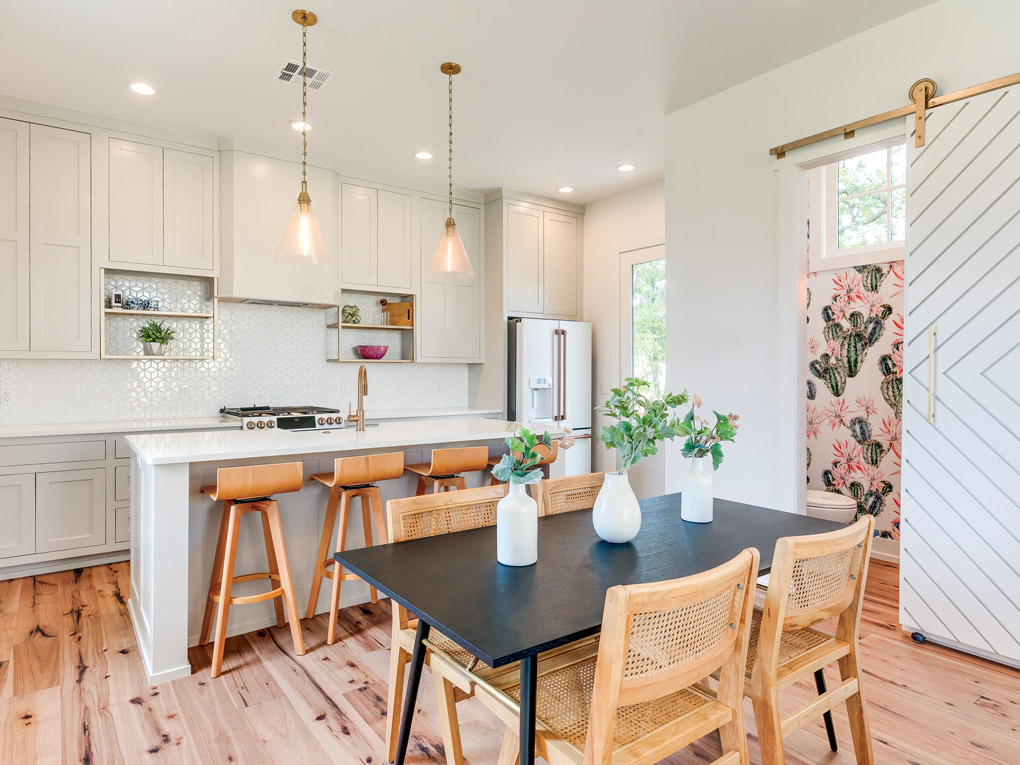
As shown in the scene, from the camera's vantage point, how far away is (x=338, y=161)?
15.5 feet

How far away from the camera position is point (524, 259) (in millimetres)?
5523

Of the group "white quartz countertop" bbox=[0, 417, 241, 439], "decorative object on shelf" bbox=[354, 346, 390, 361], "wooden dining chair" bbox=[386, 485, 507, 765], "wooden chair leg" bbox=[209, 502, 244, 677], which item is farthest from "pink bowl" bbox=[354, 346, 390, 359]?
"wooden dining chair" bbox=[386, 485, 507, 765]

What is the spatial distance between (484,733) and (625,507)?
95 centimetres

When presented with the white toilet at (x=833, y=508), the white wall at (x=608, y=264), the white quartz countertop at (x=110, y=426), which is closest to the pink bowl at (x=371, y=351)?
the white quartz countertop at (x=110, y=426)

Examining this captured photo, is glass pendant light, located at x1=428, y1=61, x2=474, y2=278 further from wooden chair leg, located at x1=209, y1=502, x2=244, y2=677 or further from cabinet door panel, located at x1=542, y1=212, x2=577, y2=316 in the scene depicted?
cabinet door panel, located at x1=542, y1=212, x2=577, y2=316

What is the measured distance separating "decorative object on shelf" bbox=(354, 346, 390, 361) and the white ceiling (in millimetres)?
1551

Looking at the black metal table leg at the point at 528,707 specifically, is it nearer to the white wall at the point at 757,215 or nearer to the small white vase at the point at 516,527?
the small white vase at the point at 516,527

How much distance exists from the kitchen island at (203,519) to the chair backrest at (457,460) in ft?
0.40

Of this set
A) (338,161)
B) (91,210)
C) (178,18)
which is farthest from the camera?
(338,161)

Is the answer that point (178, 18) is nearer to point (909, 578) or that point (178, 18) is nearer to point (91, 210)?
point (91, 210)

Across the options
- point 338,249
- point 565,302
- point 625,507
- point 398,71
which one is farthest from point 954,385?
point 338,249

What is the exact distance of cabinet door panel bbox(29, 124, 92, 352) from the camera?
3756 millimetres

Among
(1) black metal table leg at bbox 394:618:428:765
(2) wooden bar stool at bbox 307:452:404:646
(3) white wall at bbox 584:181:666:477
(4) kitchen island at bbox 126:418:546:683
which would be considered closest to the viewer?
(1) black metal table leg at bbox 394:618:428:765

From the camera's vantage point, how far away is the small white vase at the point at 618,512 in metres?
1.76
